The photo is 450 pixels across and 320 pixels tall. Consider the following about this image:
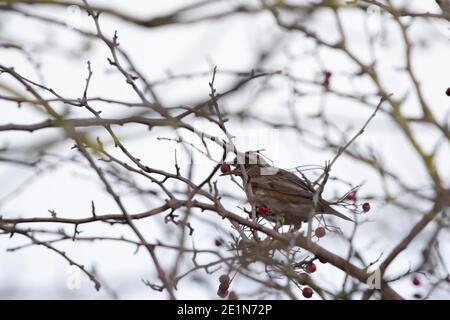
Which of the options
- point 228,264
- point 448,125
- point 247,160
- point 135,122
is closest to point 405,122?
point 448,125

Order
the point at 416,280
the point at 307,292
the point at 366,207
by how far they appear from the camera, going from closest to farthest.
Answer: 1. the point at 307,292
2. the point at 366,207
3. the point at 416,280

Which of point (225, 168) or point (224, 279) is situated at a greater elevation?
point (225, 168)

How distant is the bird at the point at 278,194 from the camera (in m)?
5.07

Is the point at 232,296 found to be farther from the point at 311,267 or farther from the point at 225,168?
the point at 225,168

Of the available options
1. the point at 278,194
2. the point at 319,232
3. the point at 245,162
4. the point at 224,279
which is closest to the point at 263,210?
the point at 245,162

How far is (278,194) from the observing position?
5816mm

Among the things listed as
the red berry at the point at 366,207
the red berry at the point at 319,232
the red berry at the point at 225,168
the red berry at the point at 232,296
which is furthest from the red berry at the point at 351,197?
the red berry at the point at 232,296

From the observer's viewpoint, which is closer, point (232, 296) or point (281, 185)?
point (232, 296)

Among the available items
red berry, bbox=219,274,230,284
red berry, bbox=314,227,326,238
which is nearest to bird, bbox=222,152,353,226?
red berry, bbox=314,227,326,238

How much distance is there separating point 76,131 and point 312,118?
560 cm

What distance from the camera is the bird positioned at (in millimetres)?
5074

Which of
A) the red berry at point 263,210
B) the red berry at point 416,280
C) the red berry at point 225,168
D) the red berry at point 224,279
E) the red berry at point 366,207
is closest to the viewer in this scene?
the red berry at point 224,279

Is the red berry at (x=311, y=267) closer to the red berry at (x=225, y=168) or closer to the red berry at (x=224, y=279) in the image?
the red berry at (x=224, y=279)
